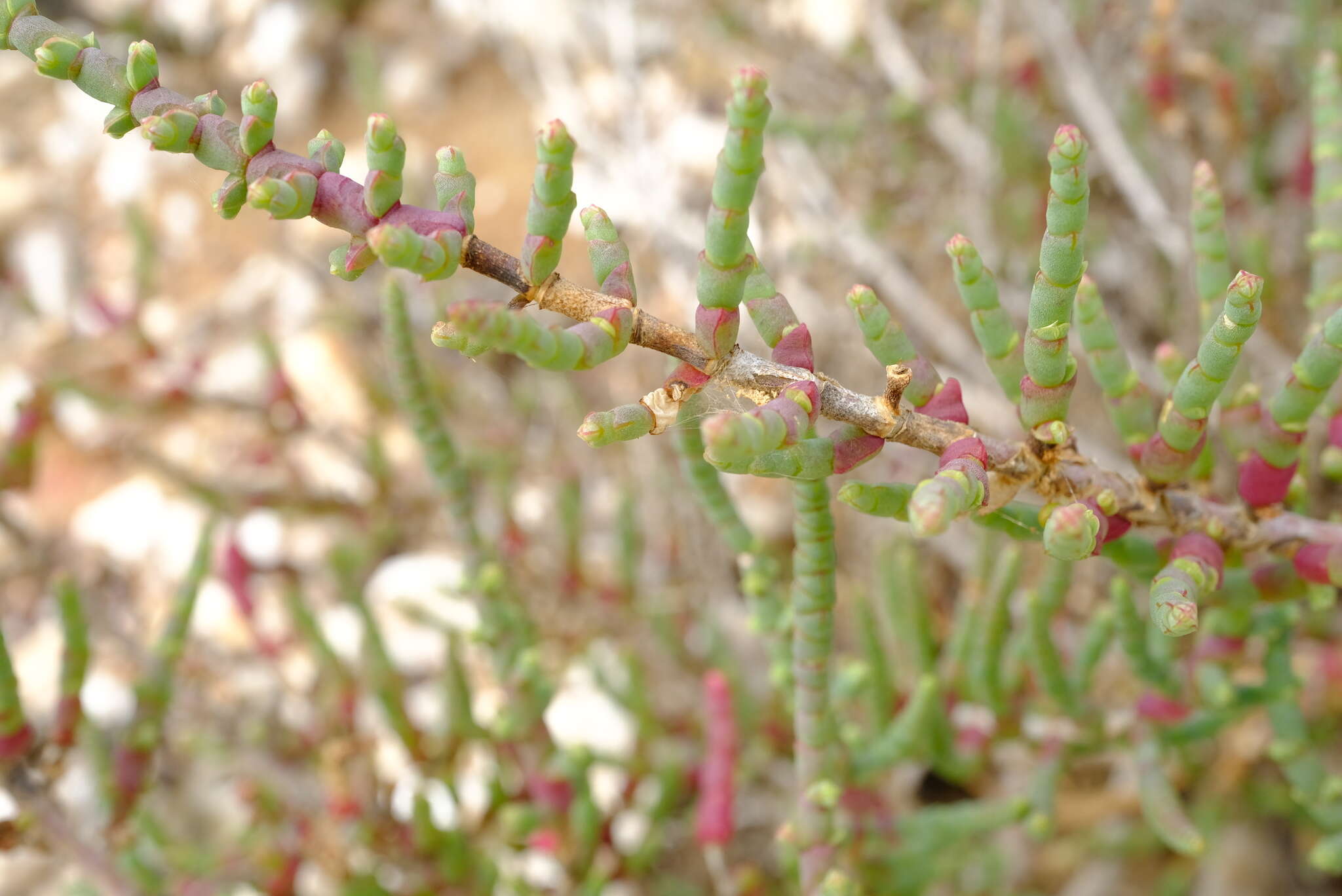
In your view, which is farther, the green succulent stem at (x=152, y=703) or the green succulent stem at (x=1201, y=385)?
the green succulent stem at (x=152, y=703)

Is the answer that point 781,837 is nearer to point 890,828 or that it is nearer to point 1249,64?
point 890,828

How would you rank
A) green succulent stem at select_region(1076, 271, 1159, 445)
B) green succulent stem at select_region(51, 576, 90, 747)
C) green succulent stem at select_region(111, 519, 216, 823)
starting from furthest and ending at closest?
green succulent stem at select_region(111, 519, 216, 823)
green succulent stem at select_region(51, 576, 90, 747)
green succulent stem at select_region(1076, 271, 1159, 445)

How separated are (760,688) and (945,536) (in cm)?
39

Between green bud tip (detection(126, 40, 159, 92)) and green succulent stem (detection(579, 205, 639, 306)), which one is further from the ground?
green bud tip (detection(126, 40, 159, 92))

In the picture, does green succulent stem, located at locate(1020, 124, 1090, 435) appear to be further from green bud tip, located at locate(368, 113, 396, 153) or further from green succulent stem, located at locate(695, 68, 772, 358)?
green bud tip, located at locate(368, 113, 396, 153)

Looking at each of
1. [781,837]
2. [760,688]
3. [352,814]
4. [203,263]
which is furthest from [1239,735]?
[203,263]

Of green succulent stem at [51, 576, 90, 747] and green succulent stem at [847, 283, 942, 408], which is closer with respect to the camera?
green succulent stem at [847, 283, 942, 408]

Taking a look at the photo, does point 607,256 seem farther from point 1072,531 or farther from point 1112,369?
point 1112,369

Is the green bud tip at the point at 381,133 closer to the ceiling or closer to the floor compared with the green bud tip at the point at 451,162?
closer to the floor

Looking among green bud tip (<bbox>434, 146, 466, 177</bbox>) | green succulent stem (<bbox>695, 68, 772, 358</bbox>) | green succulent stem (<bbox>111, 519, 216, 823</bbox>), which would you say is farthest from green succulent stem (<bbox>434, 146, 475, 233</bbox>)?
green succulent stem (<bbox>111, 519, 216, 823</bbox>)

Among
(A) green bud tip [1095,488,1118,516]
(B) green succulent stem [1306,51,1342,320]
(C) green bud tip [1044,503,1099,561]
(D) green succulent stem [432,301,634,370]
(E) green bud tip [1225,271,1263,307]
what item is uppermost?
(B) green succulent stem [1306,51,1342,320]

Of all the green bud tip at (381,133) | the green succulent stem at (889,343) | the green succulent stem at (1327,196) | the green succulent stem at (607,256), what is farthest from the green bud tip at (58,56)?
the green succulent stem at (1327,196)

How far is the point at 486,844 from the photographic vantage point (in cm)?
153

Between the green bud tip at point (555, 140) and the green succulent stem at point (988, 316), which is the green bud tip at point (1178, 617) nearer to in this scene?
the green succulent stem at point (988, 316)
